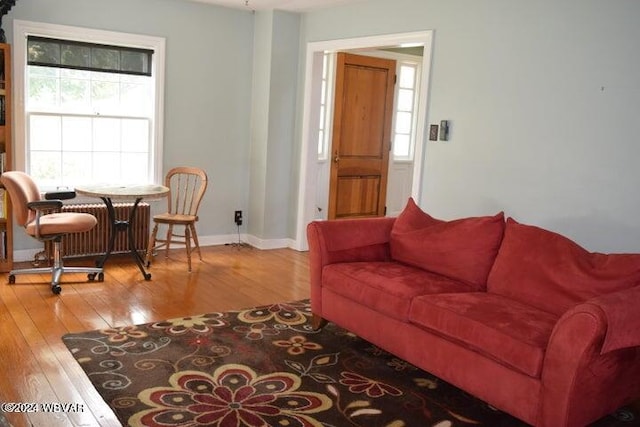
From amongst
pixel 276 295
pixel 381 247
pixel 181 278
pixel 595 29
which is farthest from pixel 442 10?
pixel 181 278

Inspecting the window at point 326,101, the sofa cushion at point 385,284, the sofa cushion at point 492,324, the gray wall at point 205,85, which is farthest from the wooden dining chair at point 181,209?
the sofa cushion at point 492,324

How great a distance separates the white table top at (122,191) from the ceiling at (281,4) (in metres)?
2.04

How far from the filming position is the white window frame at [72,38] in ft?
16.0

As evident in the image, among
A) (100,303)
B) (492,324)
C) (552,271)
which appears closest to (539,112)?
(552,271)

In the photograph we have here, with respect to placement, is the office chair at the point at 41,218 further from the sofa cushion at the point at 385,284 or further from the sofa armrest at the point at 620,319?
the sofa armrest at the point at 620,319

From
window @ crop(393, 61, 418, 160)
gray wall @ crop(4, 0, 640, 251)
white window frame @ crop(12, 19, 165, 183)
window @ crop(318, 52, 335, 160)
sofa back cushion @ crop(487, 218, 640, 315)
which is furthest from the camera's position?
window @ crop(393, 61, 418, 160)

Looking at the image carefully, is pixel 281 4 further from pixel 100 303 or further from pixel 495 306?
pixel 495 306

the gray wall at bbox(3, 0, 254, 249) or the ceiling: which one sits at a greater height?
the ceiling

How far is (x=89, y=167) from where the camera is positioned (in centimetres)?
542

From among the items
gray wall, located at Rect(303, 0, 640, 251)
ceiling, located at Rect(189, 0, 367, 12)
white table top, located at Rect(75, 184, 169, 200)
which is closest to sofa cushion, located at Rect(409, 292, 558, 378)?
gray wall, located at Rect(303, 0, 640, 251)

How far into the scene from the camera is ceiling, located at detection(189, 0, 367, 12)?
5.40 m

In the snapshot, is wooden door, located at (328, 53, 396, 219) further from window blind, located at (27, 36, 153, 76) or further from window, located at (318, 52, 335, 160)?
window blind, located at (27, 36, 153, 76)

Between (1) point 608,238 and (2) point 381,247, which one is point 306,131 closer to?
(2) point 381,247

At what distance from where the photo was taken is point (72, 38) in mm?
5102
